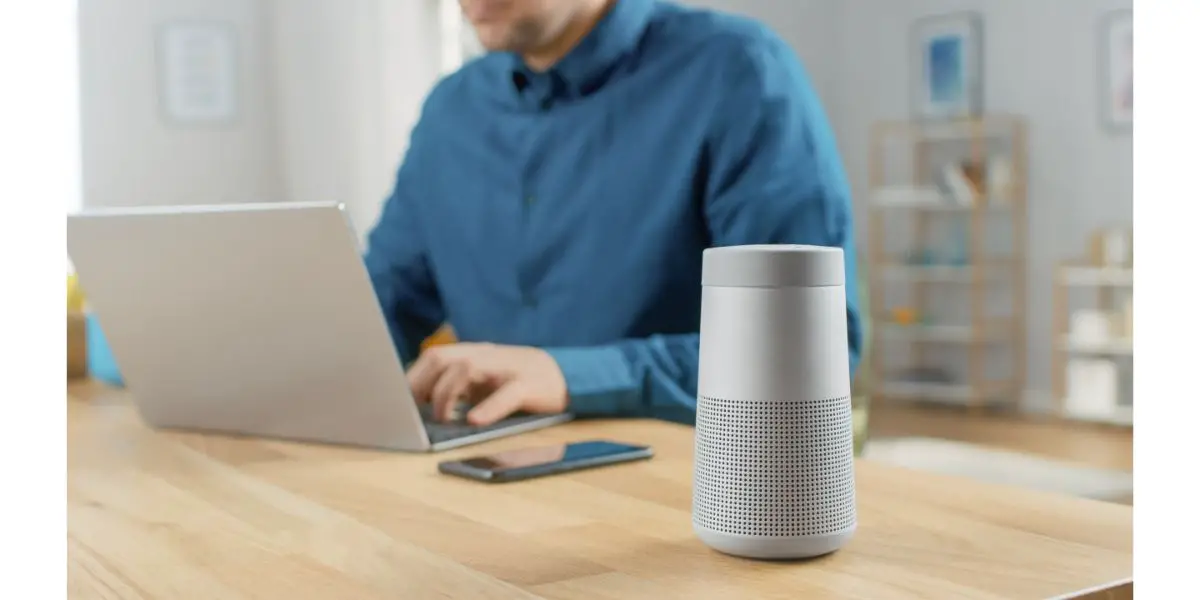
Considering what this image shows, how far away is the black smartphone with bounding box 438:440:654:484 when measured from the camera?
1003 mm

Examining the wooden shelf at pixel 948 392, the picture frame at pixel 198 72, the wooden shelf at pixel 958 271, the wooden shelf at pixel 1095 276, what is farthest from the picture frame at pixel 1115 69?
the picture frame at pixel 198 72

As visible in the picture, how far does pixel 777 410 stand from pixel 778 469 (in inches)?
1.3

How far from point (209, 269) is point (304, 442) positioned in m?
0.18

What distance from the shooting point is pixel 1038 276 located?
254 inches

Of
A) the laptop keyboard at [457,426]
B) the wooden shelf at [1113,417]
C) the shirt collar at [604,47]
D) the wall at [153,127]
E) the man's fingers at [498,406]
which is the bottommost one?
the wooden shelf at [1113,417]

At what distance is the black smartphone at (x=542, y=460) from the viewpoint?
3.29ft

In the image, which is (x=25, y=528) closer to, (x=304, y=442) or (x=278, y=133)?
(x=304, y=442)

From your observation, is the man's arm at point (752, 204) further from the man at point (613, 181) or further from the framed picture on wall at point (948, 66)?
the framed picture on wall at point (948, 66)

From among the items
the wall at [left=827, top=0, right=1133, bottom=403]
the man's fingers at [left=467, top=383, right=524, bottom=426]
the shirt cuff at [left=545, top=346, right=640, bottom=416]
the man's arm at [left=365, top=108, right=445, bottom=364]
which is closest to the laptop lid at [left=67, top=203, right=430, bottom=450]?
the man's fingers at [left=467, top=383, right=524, bottom=426]

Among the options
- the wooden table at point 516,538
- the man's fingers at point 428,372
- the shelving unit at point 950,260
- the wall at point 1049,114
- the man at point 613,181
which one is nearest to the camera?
the wooden table at point 516,538

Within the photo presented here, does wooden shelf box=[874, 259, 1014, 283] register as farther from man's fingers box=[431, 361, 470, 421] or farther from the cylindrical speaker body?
the cylindrical speaker body

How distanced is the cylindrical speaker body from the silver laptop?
39cm

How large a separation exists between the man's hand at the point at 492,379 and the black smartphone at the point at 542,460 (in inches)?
6.5

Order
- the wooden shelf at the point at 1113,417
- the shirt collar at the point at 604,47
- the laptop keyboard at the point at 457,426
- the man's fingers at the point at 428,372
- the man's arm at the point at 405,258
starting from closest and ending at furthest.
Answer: the laptop keyboard at the point at 457,426, the man's fingers at the point at 428,372, the shirt collar at the point at 604,47, the man's arm at the point at 405,258, the wooden shelf at the point at 1113,417
